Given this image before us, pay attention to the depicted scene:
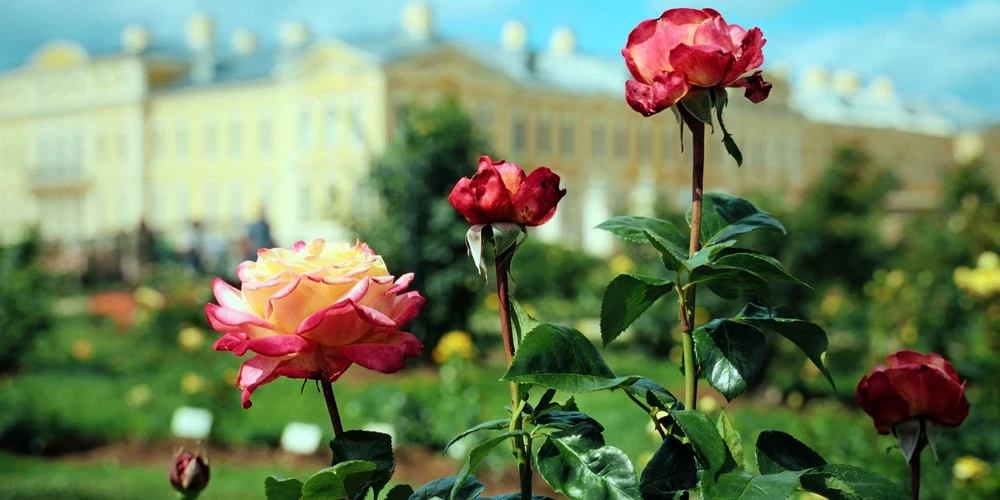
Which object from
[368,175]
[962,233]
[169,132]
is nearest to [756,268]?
[962,233]

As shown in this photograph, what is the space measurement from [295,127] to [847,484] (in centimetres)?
3678

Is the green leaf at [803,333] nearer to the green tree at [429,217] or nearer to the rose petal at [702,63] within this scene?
the rose petal at [702,63]

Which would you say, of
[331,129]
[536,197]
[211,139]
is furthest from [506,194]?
[211,139]

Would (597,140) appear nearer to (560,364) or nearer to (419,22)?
(419,22)

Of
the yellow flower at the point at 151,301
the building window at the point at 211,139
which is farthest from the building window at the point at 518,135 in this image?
the yellow flower at the point at 151,301

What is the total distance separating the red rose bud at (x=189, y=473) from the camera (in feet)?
4.66

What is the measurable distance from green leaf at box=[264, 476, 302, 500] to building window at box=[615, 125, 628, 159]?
39.8 metres

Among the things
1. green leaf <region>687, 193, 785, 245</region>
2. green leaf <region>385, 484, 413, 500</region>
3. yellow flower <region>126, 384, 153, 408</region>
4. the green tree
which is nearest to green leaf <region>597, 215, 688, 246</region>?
green leaf <region>687, 193, 785, 245</region>

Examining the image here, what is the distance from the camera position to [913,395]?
1.14 m

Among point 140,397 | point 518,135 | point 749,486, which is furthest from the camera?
point 518,135

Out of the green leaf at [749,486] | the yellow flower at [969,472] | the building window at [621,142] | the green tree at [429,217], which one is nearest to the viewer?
the green leaf at [749,486]

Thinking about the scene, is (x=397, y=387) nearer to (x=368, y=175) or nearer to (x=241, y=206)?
(x=368, y=175)

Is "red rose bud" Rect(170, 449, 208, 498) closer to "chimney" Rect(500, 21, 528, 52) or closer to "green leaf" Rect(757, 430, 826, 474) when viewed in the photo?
"green leaf" Rect(757, 430, 826, 474)

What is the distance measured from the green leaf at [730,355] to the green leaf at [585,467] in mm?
107
